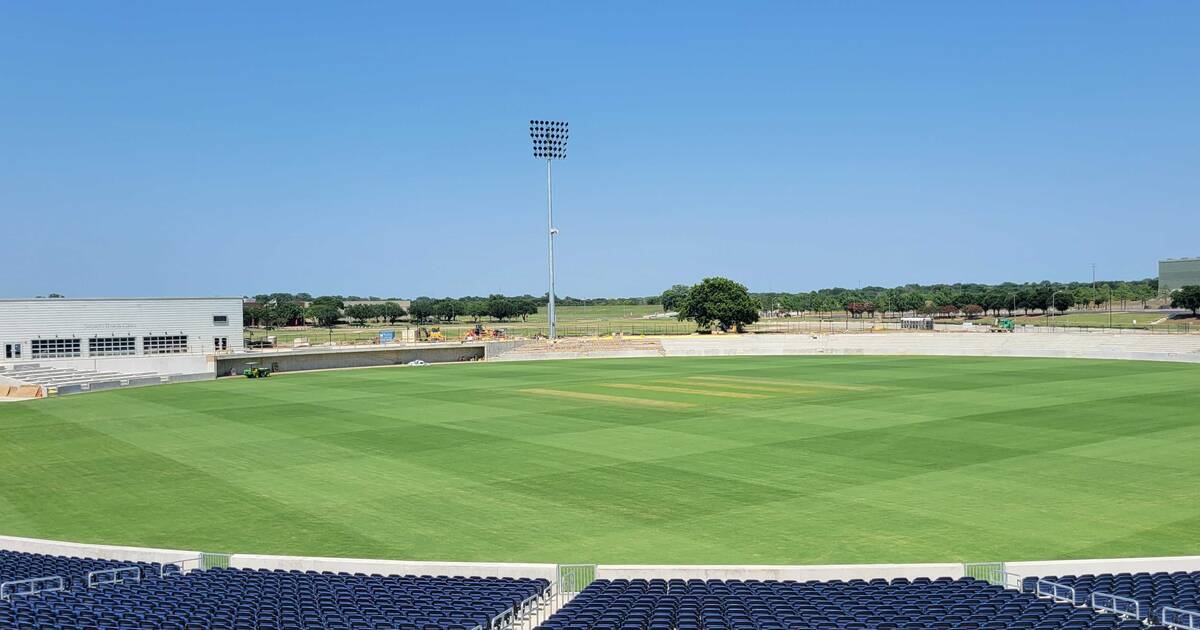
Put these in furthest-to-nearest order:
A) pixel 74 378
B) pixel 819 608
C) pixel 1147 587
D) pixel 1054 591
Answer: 1. pixel 74 378
2. pixel 1054 591
3. pixel 1147 587
4. pixel 819 608

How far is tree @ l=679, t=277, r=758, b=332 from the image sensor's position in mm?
116938

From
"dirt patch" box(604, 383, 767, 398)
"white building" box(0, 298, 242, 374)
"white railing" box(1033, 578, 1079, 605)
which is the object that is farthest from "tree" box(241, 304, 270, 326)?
"white railing" box(1033, 578, 1079, 605)

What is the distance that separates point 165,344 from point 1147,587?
7922 centimetres

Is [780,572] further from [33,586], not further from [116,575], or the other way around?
[33,586]

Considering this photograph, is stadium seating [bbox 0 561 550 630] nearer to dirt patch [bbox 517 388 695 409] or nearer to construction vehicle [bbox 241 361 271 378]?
dirt patch [bbox 517 388 695 409]

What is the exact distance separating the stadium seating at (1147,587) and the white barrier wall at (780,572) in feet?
6.59

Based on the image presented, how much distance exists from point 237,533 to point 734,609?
15.1 m

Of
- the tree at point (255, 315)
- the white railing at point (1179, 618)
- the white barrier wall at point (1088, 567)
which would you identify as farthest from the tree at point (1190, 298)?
the tree at point (255, 315)

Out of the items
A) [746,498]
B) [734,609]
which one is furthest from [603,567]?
[746,498]

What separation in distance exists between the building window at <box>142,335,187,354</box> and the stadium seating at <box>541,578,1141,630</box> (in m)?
72.6

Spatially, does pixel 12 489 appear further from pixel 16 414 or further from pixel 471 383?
pixel 471 383

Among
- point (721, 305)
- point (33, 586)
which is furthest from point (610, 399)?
point (721, 305)

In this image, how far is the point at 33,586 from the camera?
17391 millimetres

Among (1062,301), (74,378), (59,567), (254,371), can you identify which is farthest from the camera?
(1062,301)
